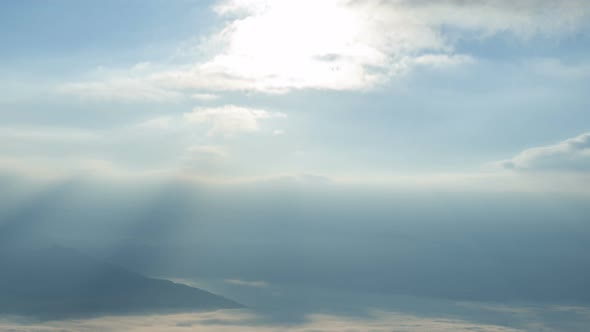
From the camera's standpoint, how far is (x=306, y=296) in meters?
86.1

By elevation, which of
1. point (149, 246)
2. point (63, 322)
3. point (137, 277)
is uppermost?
point (149, 246)

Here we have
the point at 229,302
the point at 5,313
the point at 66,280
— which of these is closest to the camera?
the point at 5,313

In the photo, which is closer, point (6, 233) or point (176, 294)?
point (176, 294)

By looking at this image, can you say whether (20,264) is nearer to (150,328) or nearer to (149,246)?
(149,246)

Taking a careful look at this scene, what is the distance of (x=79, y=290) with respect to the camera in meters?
85.1

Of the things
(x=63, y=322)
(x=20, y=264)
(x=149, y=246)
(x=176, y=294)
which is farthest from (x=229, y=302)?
(x=149, y=246)

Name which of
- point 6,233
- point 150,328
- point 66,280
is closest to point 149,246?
point 6,233

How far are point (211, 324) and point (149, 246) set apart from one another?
274 ft

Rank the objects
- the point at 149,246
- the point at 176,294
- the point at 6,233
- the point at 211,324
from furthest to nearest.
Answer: the point at 149,246, the point at 6,233, the point at 176,294, the point at 211,324

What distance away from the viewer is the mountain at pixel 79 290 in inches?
2899

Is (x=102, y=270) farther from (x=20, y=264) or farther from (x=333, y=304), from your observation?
(x=333, y=304)

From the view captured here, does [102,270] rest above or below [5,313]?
above

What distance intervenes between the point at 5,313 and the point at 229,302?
3159 centimetres

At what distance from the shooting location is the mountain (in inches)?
2899
